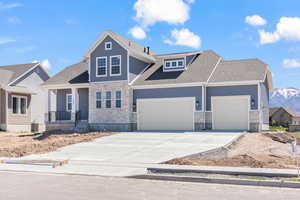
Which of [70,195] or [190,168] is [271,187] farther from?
[70,195]

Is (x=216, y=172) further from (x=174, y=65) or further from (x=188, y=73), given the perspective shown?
(x=174, y=65)

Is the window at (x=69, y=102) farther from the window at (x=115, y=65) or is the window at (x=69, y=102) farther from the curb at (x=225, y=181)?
the curb at (x=225, y=181)

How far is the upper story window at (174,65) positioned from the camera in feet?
88.5

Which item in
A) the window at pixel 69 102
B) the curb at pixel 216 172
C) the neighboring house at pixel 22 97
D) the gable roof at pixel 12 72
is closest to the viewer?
the curb at pixel 216 172

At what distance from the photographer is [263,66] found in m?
25.3

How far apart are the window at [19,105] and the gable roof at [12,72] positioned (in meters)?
1.86

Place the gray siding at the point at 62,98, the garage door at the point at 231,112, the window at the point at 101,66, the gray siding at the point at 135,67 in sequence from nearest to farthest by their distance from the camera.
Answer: the garage door at the point at 231,112
the gray siding at the point at 135,67
the window at the point at 101,66
the gray siding at the point at 62,98

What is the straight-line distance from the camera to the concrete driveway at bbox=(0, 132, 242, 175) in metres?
13.4

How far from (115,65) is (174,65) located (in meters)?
4.76

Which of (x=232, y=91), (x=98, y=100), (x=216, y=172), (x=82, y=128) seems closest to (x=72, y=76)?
(x=98, y=100)

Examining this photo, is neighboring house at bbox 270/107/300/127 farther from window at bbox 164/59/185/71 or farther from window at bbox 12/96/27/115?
window at bbox 12/96/27/115

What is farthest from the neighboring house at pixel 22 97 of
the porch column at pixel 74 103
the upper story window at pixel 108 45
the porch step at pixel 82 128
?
the upper story window at pixel 108 45

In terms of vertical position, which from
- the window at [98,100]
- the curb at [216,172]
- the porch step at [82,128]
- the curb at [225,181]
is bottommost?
the curb at [225,181]

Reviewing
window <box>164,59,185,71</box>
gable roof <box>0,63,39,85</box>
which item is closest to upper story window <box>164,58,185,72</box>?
window <box>164,59,185,71</box>
